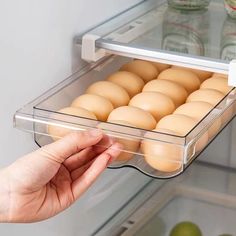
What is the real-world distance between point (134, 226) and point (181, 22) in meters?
0.40

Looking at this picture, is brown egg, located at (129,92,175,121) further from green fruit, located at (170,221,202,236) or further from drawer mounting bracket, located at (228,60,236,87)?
green fruit, located at (170,221,202,236)

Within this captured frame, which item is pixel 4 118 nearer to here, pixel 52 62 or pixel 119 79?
pixel 52 62

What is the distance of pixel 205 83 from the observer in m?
1.28

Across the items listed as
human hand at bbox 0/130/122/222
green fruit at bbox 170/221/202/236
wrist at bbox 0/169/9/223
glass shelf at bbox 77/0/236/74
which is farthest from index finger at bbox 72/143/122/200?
green fruit at bbox 170/221/202/236

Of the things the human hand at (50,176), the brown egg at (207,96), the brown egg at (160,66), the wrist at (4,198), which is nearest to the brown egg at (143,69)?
the brown egg at (160,66)

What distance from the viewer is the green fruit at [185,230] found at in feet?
4.83

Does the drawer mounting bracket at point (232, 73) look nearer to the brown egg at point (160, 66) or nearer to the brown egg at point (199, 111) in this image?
the brown egg at point (199, 111)

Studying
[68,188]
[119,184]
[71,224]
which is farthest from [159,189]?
[68,188]

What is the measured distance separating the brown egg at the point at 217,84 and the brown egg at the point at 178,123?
0.45ft

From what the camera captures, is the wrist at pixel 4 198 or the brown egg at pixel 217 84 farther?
the brown egg at pixel 217 84

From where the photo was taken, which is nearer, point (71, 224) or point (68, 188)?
point (68, 188)

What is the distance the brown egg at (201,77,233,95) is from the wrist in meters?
0.38

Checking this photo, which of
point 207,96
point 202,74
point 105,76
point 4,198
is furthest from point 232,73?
point 4,198

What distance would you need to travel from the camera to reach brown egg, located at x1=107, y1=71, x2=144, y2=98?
4.18ft
